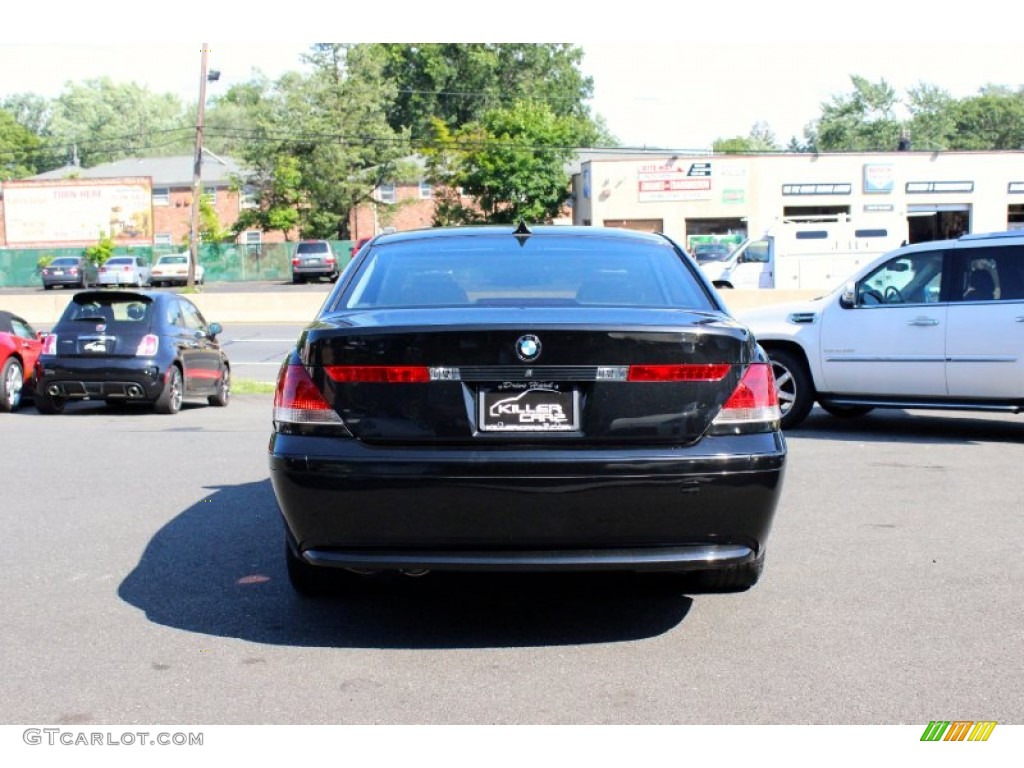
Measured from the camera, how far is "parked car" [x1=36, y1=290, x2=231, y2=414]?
43.2ft

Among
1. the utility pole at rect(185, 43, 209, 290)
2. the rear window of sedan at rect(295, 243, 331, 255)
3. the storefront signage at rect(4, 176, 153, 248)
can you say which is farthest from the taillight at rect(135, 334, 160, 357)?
the storefront signage at rect(4, 176, 153, 248)

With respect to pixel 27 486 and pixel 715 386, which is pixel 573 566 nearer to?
pixel 715 386

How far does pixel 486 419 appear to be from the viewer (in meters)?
4.47

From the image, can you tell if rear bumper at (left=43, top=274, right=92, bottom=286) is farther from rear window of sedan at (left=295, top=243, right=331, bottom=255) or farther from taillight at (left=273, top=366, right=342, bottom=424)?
taillight at (left=273, top=366, right=342, bottom=424)

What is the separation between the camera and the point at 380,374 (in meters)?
4.50

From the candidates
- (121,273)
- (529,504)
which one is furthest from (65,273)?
(529,504)

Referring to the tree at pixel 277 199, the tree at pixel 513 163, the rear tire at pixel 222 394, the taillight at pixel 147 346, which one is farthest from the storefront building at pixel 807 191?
the taillight at pixel 147 346

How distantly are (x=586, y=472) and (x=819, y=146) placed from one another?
9557 centimetres

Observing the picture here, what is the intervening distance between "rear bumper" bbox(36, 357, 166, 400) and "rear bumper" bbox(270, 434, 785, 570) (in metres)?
9.20

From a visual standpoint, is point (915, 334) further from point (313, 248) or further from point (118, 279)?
point (313, 248)

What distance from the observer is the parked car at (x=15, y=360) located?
1389 cm

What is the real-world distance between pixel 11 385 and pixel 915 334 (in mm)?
9950

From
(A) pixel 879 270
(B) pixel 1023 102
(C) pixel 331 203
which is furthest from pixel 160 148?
(A) pixel 879 270
